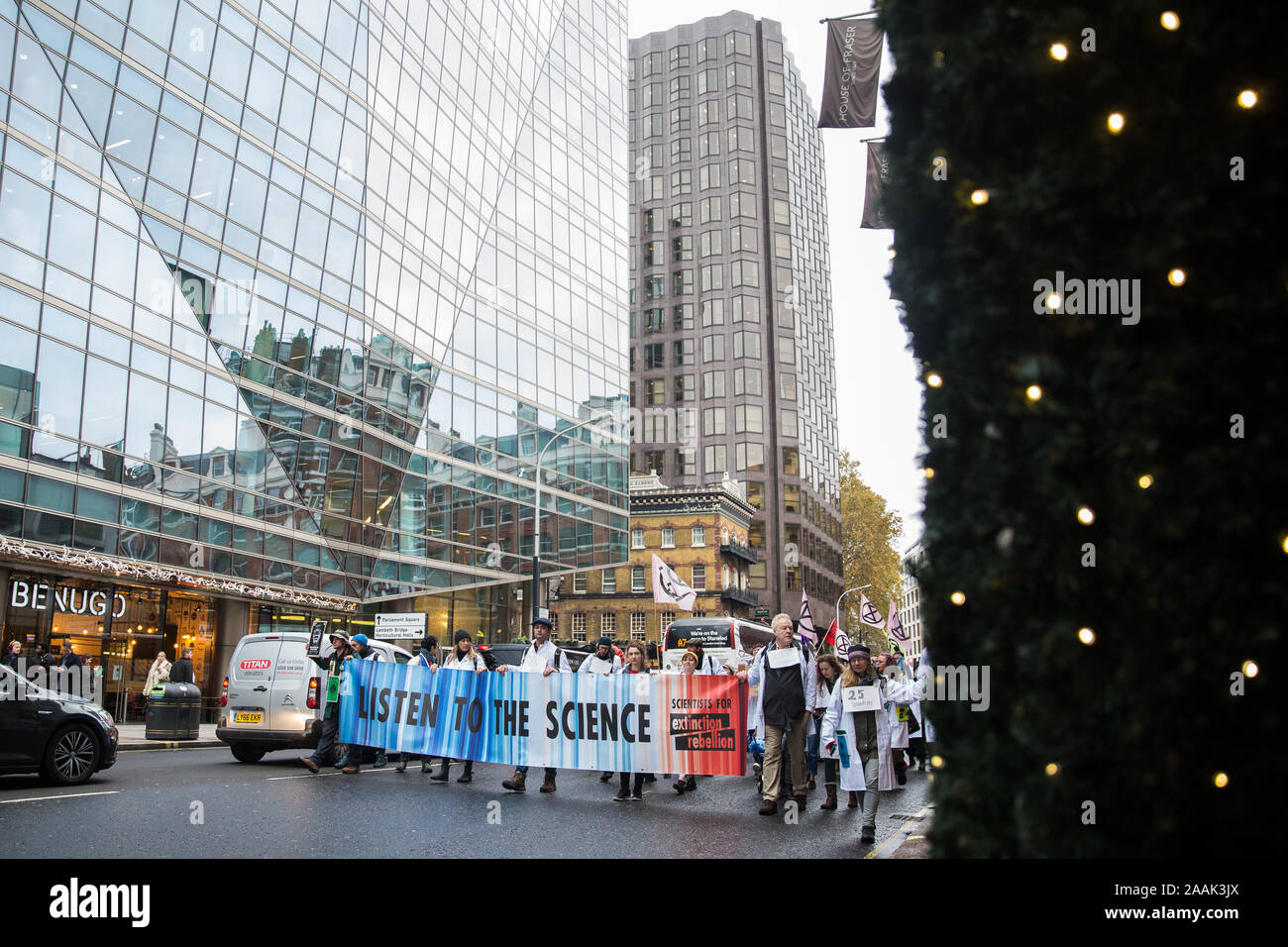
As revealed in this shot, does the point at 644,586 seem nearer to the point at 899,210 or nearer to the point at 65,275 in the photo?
the point at 65,275

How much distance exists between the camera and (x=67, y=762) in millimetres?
11289

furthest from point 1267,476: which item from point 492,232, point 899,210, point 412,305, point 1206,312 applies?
point 492,232

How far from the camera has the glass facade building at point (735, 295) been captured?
298ft

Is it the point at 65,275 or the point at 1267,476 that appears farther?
the point at 65,275

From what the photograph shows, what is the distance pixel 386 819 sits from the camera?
9.05 meters

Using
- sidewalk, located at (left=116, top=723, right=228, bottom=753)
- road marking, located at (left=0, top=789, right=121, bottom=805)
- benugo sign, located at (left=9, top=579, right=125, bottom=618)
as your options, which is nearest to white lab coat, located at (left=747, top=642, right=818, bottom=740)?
road marking, located at (left=0, top=789, right=121, bottom=805)

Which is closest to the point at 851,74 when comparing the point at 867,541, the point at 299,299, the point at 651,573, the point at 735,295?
the point at 299,299

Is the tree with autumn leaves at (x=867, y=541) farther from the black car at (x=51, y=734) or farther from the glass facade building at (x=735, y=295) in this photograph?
the black car at (x=51, y=734)

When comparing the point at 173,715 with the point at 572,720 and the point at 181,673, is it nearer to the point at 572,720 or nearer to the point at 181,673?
the point at 181,673

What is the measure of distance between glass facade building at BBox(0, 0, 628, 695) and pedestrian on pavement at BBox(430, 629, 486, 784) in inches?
517

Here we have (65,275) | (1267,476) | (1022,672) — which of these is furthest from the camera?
(65,275)

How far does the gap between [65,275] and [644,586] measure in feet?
169

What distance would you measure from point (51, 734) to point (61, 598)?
1465 cm

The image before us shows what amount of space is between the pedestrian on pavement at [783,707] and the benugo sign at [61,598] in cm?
1955
